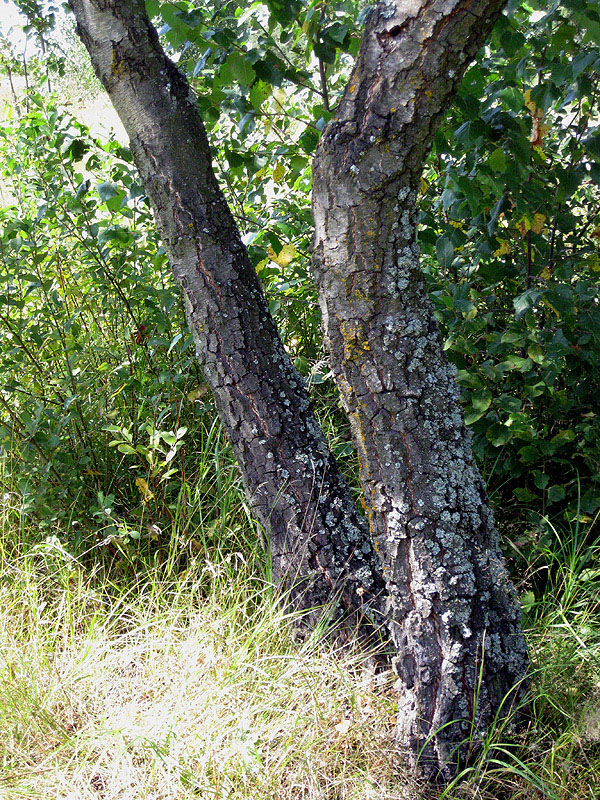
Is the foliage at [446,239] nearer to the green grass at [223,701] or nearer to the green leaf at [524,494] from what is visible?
the green leaf at [524,494]

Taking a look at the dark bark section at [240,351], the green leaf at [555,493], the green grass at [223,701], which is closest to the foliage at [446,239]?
the green leaf at [555,493]

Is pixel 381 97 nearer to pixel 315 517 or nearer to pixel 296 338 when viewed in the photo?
pixel 315 517

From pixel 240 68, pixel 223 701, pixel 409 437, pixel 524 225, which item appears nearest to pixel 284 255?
pixel 240 68

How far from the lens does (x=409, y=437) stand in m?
1.56

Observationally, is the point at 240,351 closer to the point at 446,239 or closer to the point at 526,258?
the point at 446,239

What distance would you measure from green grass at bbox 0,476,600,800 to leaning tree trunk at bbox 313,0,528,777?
0.47ft

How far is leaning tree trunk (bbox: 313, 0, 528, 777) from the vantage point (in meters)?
1.48

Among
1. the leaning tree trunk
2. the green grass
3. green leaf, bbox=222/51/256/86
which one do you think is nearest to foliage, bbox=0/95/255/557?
the green grass

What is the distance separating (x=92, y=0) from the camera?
1.77 meters

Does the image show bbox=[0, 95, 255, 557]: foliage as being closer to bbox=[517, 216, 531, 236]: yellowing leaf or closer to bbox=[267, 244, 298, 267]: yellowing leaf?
bbox=[267, 244, 298, 267]: yellowing leaf

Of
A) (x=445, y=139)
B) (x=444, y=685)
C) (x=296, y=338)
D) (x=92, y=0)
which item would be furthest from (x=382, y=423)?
(x=296, y=338)

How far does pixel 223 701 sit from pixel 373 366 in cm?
101

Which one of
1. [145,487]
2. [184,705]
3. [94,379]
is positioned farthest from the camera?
[94,379]

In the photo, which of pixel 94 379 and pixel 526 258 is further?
pixel 94 379
